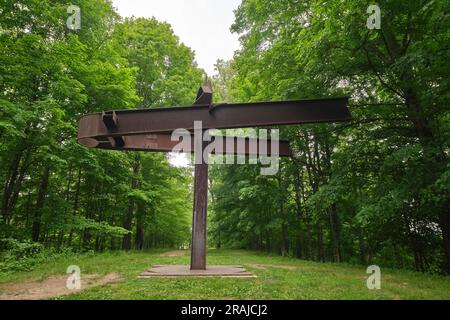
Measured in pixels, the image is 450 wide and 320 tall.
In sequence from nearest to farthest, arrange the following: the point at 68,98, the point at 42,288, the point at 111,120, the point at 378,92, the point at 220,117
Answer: the point at 42,288 < the point at 111,120 < the point at 220,117 < the point at 378,92 < the point at 68,98

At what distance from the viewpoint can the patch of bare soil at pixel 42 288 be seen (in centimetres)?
500

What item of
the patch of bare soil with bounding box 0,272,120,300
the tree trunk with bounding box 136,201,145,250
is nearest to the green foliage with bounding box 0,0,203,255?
the tree trunk with bounding box 136,201,145,250

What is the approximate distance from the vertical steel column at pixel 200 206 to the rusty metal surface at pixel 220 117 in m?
0.36

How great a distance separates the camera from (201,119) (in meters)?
6.14

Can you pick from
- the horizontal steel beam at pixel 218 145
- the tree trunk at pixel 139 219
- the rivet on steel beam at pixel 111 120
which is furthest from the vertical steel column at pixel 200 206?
the tree trunk at pixel 139 219

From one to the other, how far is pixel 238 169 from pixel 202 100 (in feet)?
45.3

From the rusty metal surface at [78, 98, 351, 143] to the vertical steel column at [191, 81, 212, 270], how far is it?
363 mm

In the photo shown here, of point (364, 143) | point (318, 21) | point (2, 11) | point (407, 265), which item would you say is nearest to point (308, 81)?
point (318, 21)

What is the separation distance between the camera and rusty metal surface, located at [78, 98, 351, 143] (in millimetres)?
5734

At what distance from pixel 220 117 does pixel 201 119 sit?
17.2 inches

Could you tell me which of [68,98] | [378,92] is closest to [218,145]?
[378,92]

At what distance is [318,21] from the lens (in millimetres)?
7309

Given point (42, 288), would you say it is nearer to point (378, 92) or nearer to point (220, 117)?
point (220, 117)
